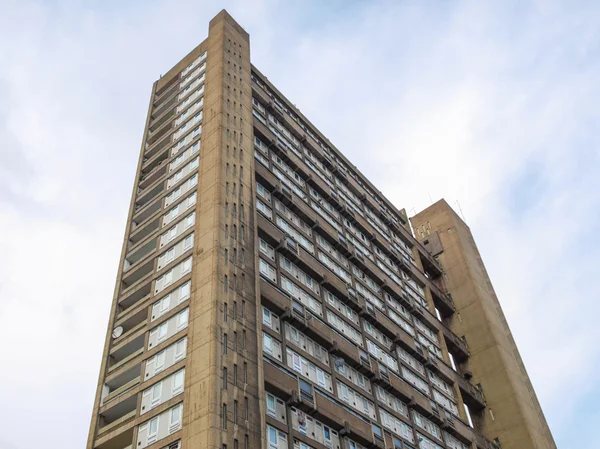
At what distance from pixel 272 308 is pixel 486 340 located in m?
Answer: 41.3

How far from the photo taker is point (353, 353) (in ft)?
181

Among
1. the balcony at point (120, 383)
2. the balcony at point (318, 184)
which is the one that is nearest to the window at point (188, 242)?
the balcony at point (120, 383)

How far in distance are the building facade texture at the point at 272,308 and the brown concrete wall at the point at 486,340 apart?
10.3 inches

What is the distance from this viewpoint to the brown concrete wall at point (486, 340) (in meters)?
72.6

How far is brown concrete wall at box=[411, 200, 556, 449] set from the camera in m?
72.6

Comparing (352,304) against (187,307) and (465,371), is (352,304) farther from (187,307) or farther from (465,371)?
(465,371)

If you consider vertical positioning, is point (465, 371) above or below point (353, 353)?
above

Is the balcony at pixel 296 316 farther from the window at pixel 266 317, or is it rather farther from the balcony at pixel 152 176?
the balcony at pixel 152 176

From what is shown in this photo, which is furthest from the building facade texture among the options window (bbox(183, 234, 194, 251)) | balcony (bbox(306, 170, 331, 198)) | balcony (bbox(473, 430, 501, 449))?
balcony (bbox(473, 430, 501, 449))

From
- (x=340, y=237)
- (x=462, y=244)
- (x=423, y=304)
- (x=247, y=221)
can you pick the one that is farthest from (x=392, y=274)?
(x=247, y=221)

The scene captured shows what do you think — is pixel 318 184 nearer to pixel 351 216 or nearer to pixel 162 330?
pixel 351 216

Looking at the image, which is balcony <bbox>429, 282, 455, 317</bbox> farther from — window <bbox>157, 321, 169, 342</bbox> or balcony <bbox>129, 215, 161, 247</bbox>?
window <bbox>157, 321, 169, 342</bbox>

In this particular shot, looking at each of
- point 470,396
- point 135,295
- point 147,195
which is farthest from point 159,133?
point 470,396

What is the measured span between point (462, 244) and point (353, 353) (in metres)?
42.5
